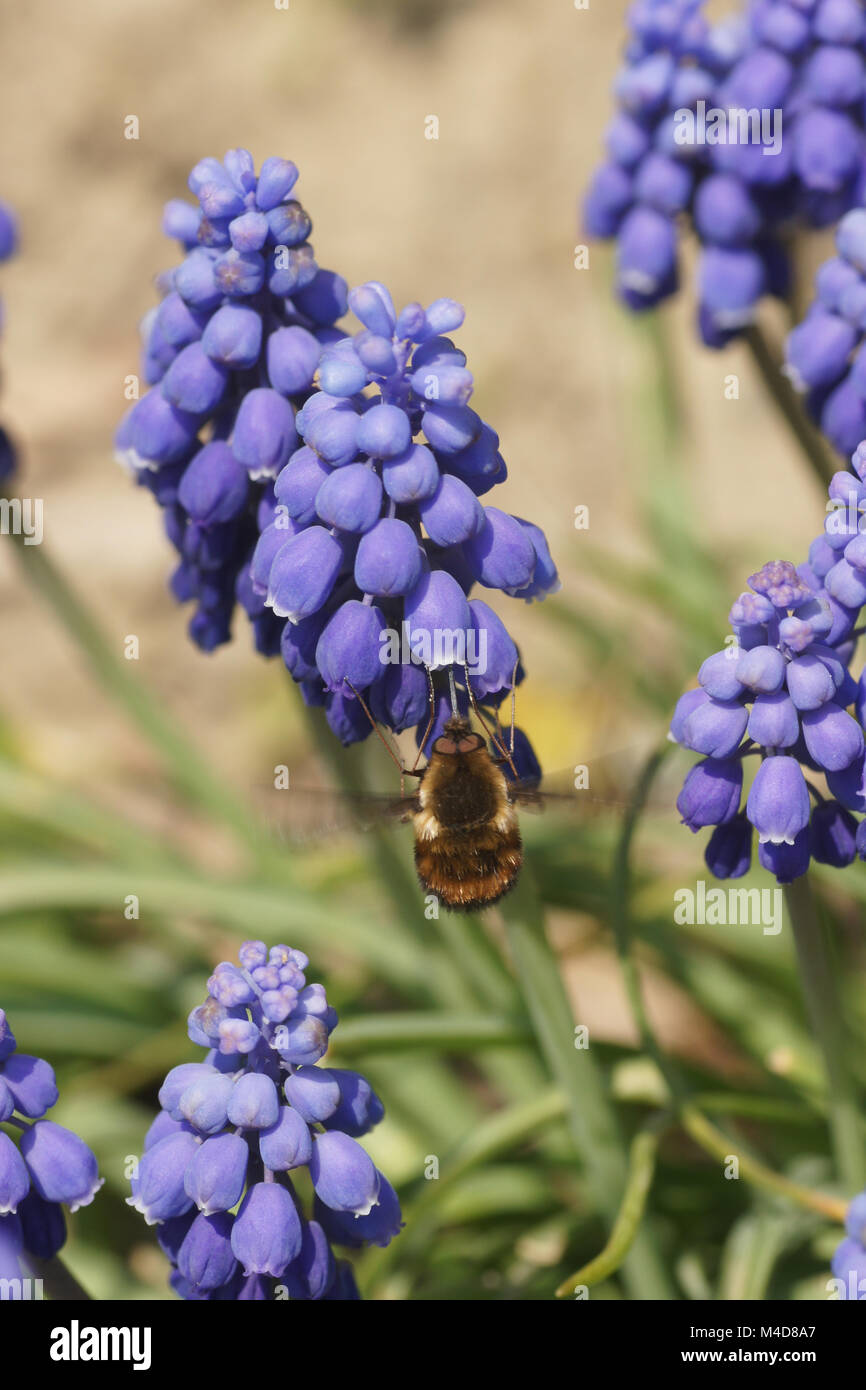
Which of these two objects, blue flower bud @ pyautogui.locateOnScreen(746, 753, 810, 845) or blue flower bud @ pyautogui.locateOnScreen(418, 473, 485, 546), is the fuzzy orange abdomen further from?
blue flower bud @ pyautogui.locateOnScreen(418, 473, 485, 546)

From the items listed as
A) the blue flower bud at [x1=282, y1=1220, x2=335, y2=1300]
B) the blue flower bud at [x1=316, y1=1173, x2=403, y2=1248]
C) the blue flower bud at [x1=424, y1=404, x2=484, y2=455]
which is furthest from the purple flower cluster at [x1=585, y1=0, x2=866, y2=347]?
the blue flower bud at [x1=282, y1=1220, x2=335, y2=1300]

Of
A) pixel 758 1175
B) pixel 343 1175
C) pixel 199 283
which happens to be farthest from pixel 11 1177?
pixel 758 1175

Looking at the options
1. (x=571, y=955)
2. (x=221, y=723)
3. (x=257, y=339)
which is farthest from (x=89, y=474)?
(x=257, y=339)

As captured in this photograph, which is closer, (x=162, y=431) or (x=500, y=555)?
(x=500, y=555)

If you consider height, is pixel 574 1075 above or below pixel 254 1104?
above

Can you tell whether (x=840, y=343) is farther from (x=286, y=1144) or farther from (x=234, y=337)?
(x=286, y=1144)

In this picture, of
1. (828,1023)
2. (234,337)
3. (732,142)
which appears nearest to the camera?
(234,337)

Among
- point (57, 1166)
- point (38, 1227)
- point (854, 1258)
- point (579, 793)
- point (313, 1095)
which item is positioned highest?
point (579, 793)
